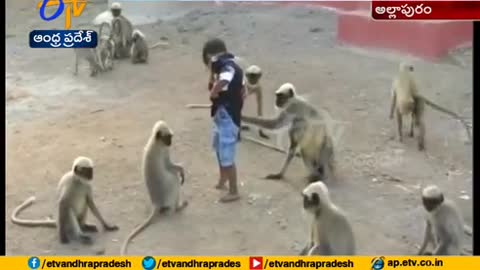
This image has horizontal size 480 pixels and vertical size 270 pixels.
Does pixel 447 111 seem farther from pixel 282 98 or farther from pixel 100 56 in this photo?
pixel 100 56

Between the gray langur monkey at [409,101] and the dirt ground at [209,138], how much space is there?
5 cm

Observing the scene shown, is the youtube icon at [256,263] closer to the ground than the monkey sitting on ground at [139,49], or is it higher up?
closer to the ground

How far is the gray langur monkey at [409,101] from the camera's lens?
16.2 feet

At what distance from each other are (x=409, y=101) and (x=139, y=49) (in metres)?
1.77

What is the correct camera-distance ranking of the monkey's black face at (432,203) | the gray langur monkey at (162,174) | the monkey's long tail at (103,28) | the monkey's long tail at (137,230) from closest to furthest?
the monkey's black face at (432,203) → the monkey's long tail at (137,230) → the gray langur monkey at (162,174) → the monkey's long tail at (103,28)

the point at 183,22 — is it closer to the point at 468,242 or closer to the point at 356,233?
the point at 356,233

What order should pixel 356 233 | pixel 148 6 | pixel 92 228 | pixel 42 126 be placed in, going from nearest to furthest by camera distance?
pixel 356 233 < pixel 92 228 < pixel 148 6 < pixel 42 126

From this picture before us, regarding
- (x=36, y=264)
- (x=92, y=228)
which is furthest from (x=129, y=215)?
(x=36, y=264)

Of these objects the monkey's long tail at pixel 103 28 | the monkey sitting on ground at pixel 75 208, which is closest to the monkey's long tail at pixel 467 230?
the monkey sitting on ground at pixel 75 208

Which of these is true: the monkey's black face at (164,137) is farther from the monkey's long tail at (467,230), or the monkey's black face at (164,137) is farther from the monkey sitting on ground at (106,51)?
the monkey's long tail at (467,230)

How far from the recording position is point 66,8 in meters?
3.82

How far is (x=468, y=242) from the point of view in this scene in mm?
3693

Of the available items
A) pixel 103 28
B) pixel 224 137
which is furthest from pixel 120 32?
pixel 224 137

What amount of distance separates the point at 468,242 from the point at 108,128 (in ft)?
7.27
